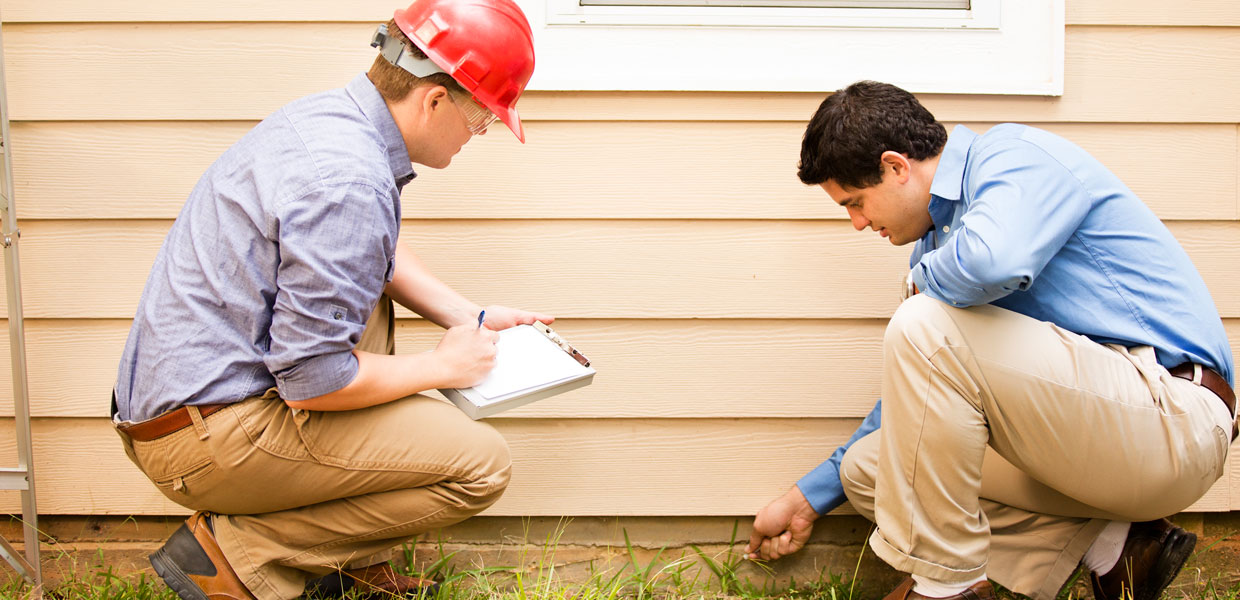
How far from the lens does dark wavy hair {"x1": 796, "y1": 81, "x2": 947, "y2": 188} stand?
1.76 m

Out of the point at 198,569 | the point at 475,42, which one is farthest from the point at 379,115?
the point at 198,569

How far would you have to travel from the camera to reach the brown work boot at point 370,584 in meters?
2.03

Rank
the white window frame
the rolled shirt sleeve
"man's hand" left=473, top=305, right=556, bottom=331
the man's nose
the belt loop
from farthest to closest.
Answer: the white window frame → "man's hand" left=473, top=305, right=556, bottom=331 → the man's nose → the belt loop → the rolled shirt sleeve

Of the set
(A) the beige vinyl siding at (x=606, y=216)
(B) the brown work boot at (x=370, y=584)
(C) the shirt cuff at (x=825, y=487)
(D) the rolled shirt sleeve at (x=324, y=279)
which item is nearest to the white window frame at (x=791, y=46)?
(A) the beige vinyl siding at (x=606, y=216)

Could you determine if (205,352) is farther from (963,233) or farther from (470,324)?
(963,233)

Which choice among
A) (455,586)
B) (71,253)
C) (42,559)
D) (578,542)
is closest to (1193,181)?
(578,542)

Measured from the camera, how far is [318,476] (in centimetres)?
165

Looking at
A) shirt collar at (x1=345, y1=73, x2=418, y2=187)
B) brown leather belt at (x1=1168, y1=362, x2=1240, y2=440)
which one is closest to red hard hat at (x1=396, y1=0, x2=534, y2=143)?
shirt collar at (x1=345, y1=73, x2=418, y2=187)

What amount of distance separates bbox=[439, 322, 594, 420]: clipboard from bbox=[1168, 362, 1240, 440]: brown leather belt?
3.79 ft

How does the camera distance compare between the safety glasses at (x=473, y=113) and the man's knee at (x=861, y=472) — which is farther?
the man's knee at (x=861, y=472)

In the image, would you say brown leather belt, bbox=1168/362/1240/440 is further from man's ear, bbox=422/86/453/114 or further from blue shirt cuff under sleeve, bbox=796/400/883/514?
man's ear, bbox=422/86/453/114

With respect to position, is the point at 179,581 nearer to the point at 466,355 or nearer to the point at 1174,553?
the point at 466,355

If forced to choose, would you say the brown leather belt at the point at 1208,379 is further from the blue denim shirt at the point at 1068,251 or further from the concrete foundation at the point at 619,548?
the concrete foundation at the point at 619,548

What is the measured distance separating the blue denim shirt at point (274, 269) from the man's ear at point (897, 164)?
0.96 m
